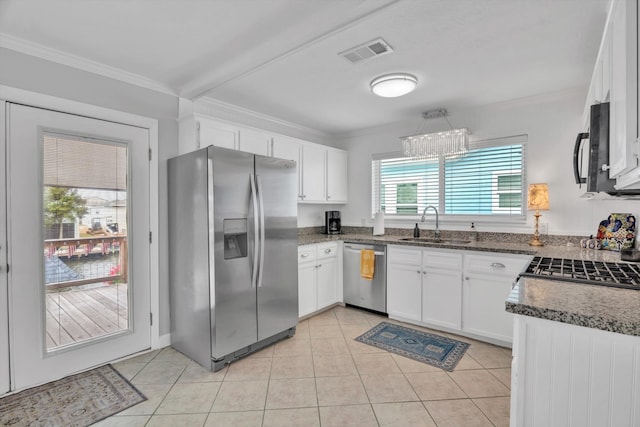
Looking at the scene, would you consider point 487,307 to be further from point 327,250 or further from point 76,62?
point 76,62

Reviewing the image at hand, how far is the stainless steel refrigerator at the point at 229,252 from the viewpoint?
246 centimetres

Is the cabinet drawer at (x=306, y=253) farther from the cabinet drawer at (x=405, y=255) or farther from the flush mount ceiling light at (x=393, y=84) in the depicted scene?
the flush mount ceiling light at (x=393, y=84)

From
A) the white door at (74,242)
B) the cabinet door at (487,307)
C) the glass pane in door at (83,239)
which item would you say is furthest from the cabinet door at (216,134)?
the cabinet door at (487,307)

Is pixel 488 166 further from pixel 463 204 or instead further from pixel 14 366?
pixel 14 366

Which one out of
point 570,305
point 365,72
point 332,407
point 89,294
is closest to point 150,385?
point 89,294

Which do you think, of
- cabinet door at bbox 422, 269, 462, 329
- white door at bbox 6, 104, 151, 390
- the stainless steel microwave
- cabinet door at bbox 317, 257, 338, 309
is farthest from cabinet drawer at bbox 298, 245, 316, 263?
the stainless steel microwave

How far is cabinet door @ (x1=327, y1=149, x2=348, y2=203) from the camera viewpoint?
4.32 m

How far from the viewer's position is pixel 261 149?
3369 mm

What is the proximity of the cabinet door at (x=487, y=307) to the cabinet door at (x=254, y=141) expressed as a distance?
8.06 feet

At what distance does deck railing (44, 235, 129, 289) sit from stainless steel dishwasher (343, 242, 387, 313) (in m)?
2.37

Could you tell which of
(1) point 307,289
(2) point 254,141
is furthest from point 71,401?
(2) point 254,141

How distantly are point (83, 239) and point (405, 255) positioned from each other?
9.75 feet

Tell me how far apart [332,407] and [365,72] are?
8.26 feet

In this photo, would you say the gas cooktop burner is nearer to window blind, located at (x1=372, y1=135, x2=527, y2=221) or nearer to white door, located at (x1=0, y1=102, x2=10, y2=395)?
window blind, located at (x1=372, y1=135, x2=527, y2=221)
